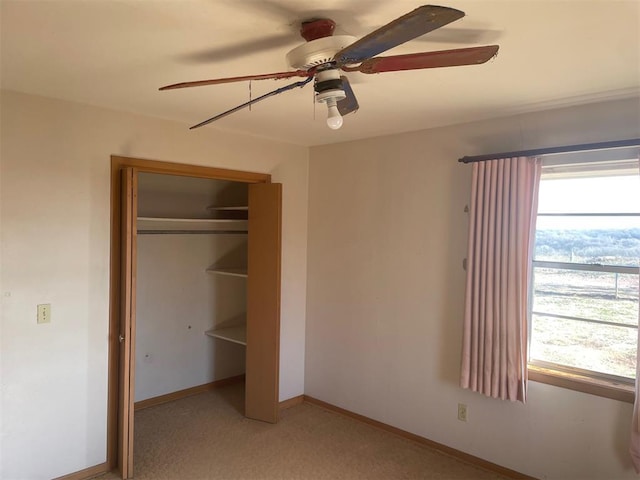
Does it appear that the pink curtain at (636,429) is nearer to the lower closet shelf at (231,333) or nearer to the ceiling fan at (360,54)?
the ceiling fan at (360,54)

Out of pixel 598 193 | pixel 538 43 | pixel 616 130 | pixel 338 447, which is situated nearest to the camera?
pixel 538 43

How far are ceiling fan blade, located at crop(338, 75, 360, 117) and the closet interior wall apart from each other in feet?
7.46

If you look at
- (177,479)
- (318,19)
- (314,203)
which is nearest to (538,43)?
(318,19)

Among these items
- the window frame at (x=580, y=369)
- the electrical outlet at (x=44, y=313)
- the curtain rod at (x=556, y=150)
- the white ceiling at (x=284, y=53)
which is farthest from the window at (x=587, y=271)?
the electrical outlet at (x=44, y=313)

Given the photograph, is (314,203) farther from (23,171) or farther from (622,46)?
(622,46)

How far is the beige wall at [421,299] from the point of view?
105 inches

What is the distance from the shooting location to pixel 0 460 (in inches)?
100

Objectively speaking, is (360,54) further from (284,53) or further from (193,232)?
(193,232)

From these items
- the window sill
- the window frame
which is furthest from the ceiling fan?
the window sill

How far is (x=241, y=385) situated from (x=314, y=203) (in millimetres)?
2099

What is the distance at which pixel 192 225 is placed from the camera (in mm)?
4336

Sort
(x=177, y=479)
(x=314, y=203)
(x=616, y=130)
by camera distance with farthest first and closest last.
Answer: (x=314, y=203) → (x=177, y=479) → (x=616, y=130)

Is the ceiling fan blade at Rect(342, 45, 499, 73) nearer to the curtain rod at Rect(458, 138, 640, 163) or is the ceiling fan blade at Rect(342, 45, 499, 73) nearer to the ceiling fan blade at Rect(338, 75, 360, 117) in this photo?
the ceiling fan blade at Rect(338, 75, 360, 117)

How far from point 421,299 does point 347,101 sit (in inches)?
79.1
